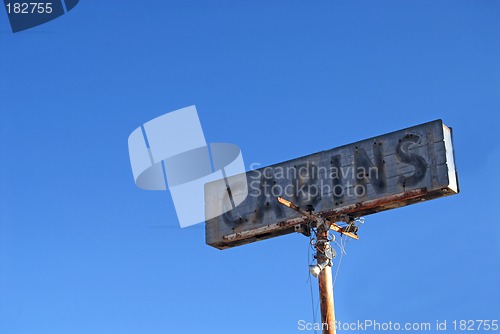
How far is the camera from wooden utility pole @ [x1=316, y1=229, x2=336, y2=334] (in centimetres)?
1653

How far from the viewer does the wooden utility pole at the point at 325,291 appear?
16.5 metres

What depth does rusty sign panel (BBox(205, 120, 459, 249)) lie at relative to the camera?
17.0m

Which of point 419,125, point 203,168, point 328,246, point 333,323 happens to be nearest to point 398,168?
point 419,125

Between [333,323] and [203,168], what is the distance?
5064 mm

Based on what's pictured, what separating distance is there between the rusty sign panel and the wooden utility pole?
2.78 feet

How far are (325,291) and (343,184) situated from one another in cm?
241

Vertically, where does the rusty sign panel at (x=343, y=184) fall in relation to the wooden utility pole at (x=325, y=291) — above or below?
above

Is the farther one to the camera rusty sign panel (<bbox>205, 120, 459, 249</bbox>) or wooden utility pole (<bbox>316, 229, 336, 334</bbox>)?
rusty sign panel (<bbox>205, 120, 459, 249</bbox>)

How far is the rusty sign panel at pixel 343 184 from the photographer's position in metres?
17.0

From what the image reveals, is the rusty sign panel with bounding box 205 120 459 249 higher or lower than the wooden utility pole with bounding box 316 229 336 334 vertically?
higher

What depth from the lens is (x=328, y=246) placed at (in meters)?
17.3

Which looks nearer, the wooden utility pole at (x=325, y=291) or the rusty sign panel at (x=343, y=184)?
the wooden utility pole at (x=325, y=291)

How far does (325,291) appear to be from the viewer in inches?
663

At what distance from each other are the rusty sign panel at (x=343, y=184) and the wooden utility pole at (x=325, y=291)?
0.85 meters
